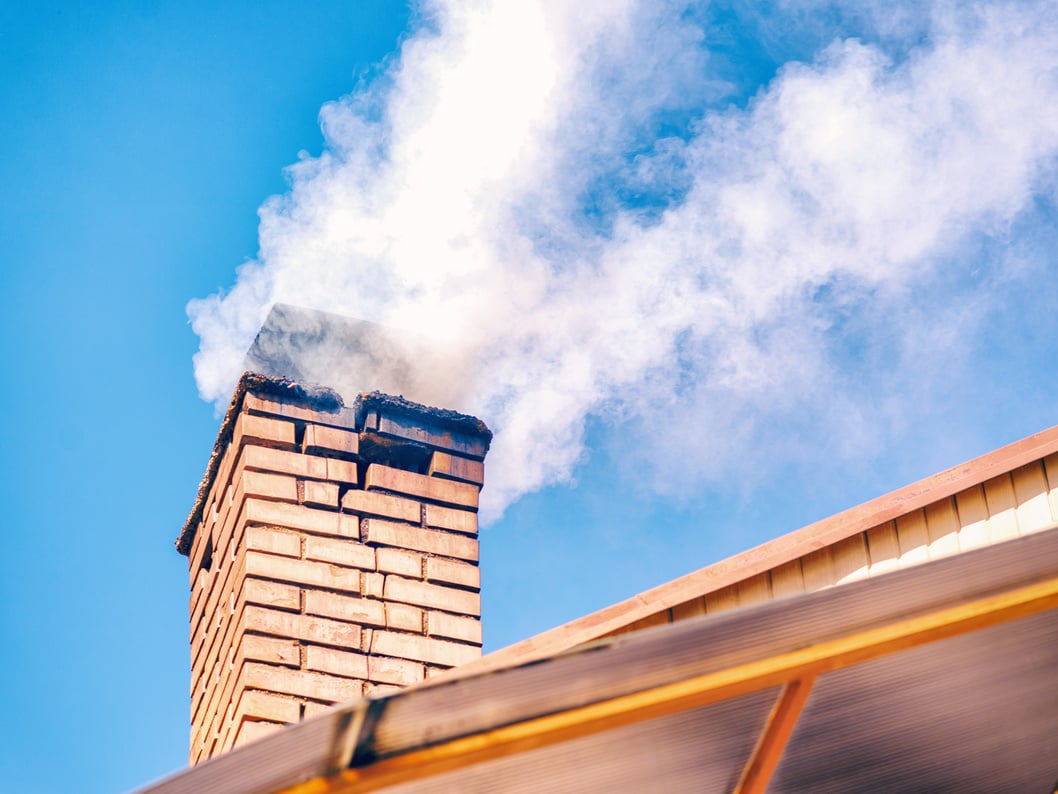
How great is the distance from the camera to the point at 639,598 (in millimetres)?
4543

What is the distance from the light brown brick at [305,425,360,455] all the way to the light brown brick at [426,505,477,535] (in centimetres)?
40

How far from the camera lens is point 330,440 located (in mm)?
5570

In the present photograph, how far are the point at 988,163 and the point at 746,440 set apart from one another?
5.68 metres

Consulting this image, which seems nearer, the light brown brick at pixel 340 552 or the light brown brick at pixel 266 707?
the light brown brick at pixel 266 707

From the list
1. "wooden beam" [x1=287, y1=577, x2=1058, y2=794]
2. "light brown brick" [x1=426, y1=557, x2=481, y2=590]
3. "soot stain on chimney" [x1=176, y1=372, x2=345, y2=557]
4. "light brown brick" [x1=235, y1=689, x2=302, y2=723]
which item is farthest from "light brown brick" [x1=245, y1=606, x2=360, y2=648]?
"wooden beam" [x1=287, y1=577, x2=1058, y2=794]

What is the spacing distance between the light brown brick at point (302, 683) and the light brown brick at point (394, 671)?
0.25 ft

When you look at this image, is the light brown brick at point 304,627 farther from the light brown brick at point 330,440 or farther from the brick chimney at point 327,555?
the light brown brick at point 330,440

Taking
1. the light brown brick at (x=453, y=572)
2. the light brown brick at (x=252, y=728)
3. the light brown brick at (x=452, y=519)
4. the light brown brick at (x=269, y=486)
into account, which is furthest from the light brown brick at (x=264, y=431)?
the light brown brick at (x=252, y=728)

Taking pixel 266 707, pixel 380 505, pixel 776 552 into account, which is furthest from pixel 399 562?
pixel 776 552

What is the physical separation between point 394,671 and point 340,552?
1.66 ft

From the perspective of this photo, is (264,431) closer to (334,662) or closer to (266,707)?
(334,662)

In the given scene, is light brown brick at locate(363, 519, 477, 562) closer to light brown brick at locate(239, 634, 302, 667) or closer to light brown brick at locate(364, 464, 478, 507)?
light brown brick at locate(364, 464, 478, 507)

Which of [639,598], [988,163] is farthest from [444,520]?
[988,163]

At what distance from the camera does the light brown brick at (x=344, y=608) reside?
5.12 meters
